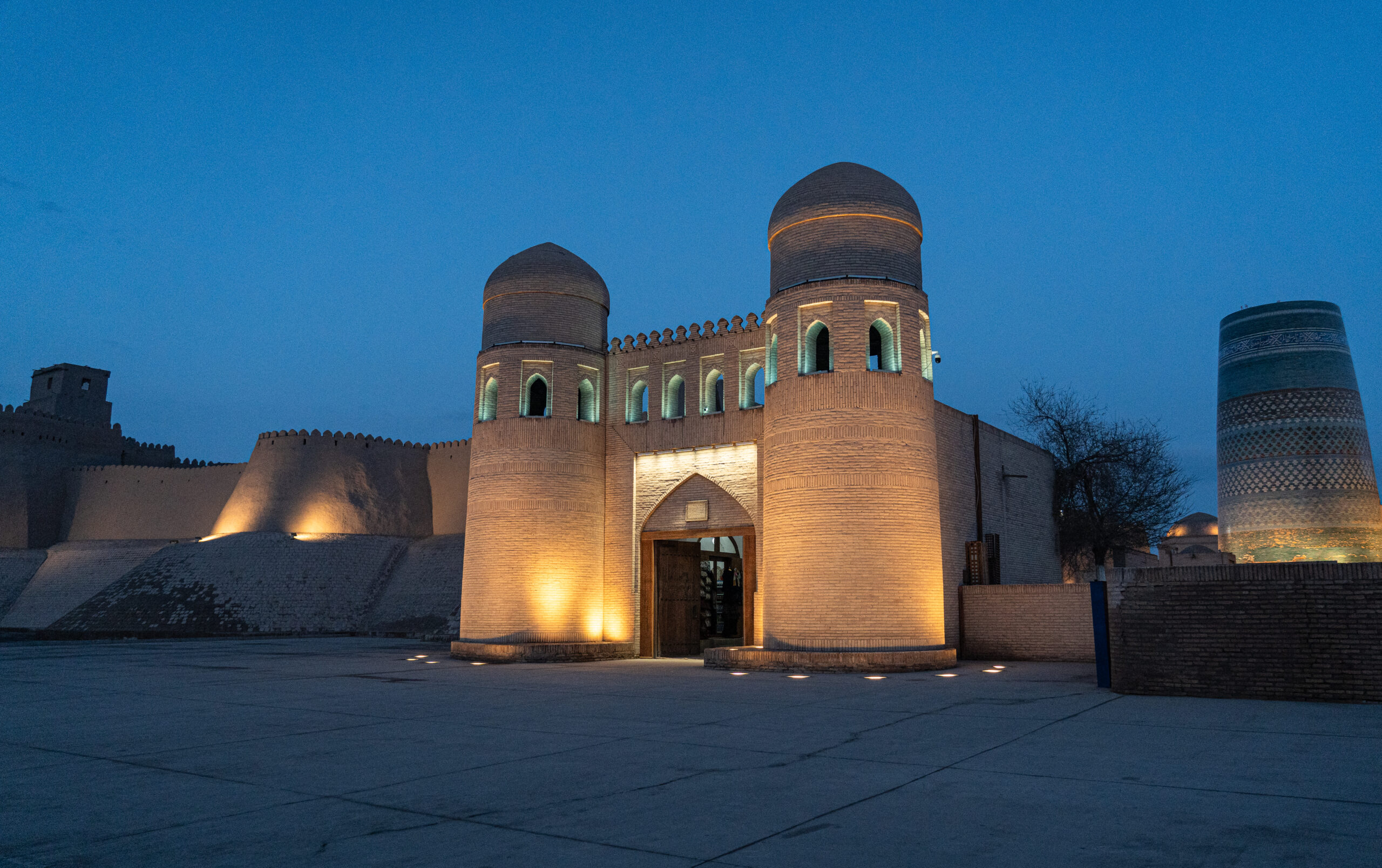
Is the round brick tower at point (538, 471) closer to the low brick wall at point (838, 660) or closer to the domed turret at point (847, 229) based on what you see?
the low brick wall at point (838, 660)

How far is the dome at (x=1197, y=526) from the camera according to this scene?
159 ft

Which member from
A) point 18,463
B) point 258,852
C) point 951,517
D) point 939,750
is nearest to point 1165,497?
point 951,517

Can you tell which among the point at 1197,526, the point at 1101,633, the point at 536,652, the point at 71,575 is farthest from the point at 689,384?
the point at 1197,526

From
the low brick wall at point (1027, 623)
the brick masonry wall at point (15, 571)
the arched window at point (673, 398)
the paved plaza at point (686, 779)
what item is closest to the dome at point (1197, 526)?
the low brick wall at point (1027, 623)

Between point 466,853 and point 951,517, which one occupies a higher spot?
point 951,517

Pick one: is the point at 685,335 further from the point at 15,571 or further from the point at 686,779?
the point at 15,571

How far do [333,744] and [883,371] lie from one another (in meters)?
11.3

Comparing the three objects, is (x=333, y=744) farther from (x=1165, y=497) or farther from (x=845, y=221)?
(x=1165, y=497)

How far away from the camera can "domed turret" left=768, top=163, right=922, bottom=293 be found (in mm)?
16531

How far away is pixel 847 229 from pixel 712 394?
4.55m

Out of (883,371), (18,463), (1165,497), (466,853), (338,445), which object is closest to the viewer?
(466,853)

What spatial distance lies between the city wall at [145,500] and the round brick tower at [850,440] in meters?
27.6

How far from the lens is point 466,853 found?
4086mm

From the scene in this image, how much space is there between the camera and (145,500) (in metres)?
37.6
